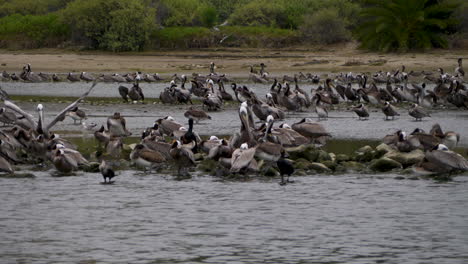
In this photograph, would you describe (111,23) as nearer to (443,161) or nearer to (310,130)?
(310,130)

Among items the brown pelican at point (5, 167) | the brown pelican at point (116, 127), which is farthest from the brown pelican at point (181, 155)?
the brown pelican at point (116, 127)

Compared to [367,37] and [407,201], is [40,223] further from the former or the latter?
[367,37]

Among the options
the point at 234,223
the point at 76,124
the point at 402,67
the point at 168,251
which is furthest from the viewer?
the point at 402,67

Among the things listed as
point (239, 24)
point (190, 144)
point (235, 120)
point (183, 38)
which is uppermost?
point (239, 24)

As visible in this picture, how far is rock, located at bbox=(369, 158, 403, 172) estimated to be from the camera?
16.3 m

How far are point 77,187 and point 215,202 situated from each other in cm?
249

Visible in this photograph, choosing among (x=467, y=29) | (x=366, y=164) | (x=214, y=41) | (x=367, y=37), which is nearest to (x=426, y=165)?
Answer: (x=366, y=164)

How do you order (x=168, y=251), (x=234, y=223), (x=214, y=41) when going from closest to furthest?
1. (x=168, y=251)
2. (x=234, y=223)
3. (x=214, y=41)

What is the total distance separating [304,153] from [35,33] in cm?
4419

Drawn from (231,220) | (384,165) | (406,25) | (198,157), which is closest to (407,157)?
(384,165)

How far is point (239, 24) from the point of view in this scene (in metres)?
58.3

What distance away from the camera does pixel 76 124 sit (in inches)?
932

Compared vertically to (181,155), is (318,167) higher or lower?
lower

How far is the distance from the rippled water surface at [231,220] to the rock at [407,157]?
1.04m
